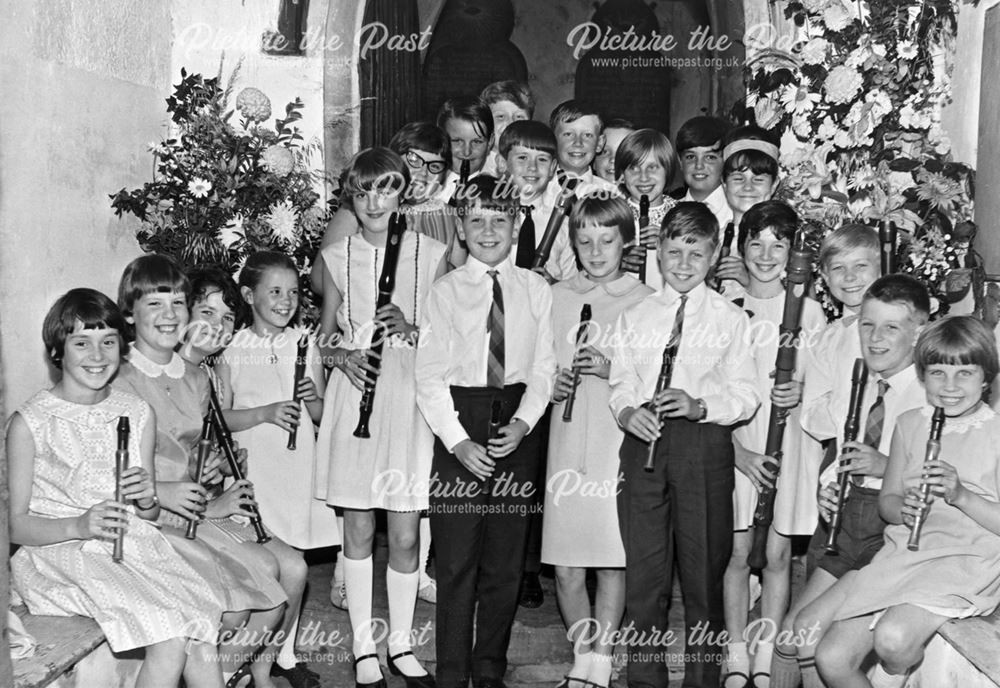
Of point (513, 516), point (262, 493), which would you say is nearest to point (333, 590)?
point (262, 493)

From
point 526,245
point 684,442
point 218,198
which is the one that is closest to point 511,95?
point 526,245

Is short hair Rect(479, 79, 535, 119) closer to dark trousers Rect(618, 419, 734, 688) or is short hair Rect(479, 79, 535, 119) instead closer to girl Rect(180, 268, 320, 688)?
girl Rect(180, 268, 320, 688)

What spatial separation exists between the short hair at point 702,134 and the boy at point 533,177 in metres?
0.57

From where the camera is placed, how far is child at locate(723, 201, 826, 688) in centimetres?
407

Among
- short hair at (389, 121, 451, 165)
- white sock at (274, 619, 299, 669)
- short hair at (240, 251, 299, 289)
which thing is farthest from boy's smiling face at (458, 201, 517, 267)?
white sock at (274, 619, 299, 669)

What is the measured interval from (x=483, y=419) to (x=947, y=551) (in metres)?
1.43

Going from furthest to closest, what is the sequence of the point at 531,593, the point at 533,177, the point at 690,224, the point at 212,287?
the point at 531,593
the point at 533,177
the point at 212,287
the point at 690,224

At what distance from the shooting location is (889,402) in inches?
148

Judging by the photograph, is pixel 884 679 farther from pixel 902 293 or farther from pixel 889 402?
pixel 902 293

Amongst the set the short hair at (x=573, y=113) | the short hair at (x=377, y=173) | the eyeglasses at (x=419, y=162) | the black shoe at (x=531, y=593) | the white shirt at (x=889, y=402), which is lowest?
the black shoe at (x=531, y=593)

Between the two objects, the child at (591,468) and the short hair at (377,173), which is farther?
the short hair at (377,173)

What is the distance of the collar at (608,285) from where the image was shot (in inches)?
→ 164

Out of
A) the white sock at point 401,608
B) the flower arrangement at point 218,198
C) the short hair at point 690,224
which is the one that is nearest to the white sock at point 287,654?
the white sock at point 401,608

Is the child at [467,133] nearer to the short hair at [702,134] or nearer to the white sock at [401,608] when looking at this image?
the short hair at [702,134]
